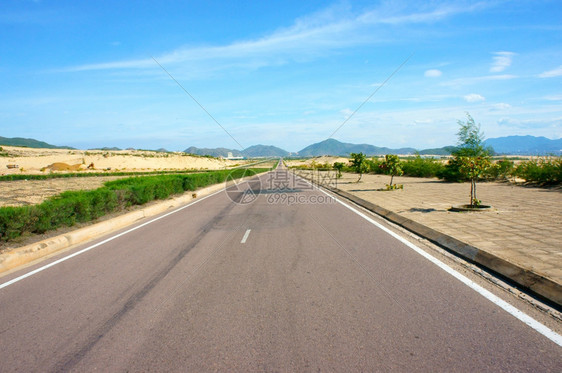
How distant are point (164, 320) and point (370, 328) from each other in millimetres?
2375

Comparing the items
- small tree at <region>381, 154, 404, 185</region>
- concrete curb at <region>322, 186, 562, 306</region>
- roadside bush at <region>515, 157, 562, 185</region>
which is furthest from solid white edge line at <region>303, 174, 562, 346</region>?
roadside bush at <region>515, 157, 562, 185</region>

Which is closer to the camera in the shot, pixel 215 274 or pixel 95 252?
pixel 215 274

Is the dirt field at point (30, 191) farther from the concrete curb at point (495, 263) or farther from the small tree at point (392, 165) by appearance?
the small tree at point (392, 165)

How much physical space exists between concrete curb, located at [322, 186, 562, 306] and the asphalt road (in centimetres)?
83

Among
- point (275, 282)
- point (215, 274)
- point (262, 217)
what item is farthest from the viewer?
point (262, 217)

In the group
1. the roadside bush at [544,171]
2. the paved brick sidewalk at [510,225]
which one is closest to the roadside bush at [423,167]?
the roadside bush at [544,171]

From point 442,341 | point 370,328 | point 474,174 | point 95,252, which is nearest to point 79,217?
point 95,252

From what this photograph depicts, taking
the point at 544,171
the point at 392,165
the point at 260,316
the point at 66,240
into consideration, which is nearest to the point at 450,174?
the point at 544,171

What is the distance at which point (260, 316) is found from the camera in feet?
14.0

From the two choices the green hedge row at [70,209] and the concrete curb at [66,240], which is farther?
the green hedge row at [70,209]

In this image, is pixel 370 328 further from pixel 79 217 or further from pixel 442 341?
pixel 79 217

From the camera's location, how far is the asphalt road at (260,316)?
11.0 ft

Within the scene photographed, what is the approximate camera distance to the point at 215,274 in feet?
19.8

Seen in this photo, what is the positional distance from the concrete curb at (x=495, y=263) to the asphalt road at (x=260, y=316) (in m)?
0.83
